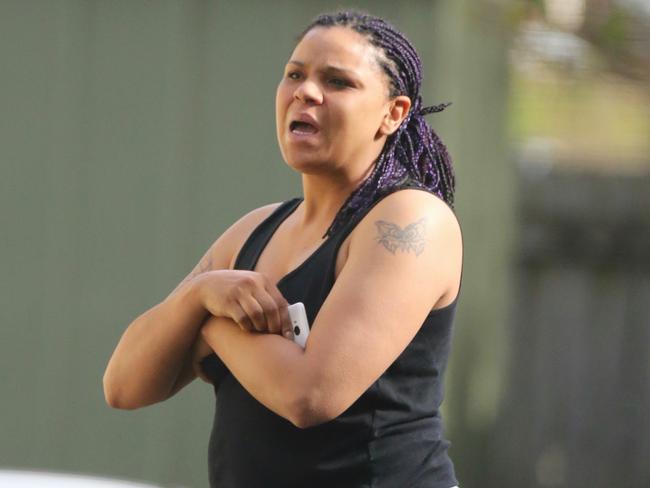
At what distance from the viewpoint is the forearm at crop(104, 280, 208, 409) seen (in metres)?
2.72

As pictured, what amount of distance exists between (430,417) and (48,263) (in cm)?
393

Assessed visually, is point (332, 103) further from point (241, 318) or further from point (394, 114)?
point (241, 318)

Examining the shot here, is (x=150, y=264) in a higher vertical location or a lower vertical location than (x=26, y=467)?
higher

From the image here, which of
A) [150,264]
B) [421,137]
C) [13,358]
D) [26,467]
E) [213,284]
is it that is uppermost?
[421,137]

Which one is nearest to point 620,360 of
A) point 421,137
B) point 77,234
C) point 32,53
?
point 77,234

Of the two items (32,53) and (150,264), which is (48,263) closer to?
(150,264)

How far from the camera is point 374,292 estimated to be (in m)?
2.49

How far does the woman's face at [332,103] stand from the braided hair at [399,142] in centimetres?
3

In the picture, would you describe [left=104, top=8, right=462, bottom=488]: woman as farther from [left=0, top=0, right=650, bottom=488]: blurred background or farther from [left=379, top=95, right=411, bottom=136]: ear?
[left=0, top=0, right=650, bottom=488]: blurred background

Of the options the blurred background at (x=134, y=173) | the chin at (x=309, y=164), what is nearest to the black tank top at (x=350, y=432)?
the chin at (x=309, y=164)

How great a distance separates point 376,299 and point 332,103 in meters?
0.41

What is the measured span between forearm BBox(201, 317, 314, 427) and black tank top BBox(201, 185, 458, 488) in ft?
0.25

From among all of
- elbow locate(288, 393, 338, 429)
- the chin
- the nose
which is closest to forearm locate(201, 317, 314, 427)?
elbow locate(288, 393, 338, 429)

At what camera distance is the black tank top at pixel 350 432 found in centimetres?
255
